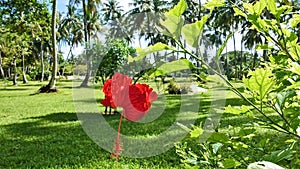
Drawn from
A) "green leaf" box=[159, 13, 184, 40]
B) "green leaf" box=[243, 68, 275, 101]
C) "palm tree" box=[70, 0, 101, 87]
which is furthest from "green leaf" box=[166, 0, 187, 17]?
"palm tree" box=[70, 0, 101, 87]

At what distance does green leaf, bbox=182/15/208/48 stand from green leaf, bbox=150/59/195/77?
26 mm

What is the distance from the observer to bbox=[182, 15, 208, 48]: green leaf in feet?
1.38

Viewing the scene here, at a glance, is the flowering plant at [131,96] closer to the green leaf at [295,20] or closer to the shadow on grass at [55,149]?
the green leaf at [295,20]

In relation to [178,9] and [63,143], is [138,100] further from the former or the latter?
[63,143]

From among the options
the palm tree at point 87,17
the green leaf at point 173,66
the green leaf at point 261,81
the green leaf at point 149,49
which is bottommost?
the green leaf at point 261,81

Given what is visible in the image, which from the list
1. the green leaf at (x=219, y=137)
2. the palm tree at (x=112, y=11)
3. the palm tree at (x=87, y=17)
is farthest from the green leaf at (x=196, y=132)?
the palm tree at (x=112, y=11)

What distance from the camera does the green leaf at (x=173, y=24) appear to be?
42 centimetres

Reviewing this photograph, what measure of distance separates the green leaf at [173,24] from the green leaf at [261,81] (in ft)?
0.32

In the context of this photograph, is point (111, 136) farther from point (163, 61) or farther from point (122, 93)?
point (163, 61)

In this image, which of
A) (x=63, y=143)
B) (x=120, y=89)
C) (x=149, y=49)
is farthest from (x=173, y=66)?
(x=63, y=143)

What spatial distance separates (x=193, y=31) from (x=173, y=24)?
26 mm

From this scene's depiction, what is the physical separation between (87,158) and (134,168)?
2.03ft

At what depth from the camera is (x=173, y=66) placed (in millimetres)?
460

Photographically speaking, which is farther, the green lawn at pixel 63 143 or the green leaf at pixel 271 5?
the green lawn at pixel 63 143
